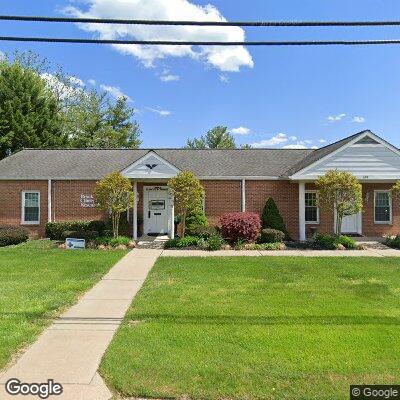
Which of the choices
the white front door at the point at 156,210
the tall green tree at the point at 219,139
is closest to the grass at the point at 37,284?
the white front door at the point at 156,210

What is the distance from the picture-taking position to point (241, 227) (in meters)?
15.8

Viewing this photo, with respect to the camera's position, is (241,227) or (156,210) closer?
(241,227)

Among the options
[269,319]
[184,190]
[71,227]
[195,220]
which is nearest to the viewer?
[269,319]

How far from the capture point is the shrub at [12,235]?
15938 millimetres

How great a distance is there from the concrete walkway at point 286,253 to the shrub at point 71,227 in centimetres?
484

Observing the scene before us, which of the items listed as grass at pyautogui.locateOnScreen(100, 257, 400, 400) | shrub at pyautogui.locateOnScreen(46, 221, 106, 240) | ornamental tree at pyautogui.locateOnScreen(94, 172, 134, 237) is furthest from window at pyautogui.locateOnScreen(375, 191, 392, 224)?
shrub at pyautogui.locateOnScreen(46, 221, 106, 240)

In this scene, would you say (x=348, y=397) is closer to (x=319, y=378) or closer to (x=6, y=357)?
(x=319, y=378)

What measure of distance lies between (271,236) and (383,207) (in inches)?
285

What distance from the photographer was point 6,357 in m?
4.66

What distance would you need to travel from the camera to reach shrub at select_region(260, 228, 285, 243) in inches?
643

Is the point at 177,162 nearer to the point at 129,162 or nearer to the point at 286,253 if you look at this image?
the point at 129,162

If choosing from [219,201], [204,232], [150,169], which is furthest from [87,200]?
[219,201]

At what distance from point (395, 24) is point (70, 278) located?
Answer: 894 centimetres

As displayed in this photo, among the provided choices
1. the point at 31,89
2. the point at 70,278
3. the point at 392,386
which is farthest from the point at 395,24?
the point at 31,89
